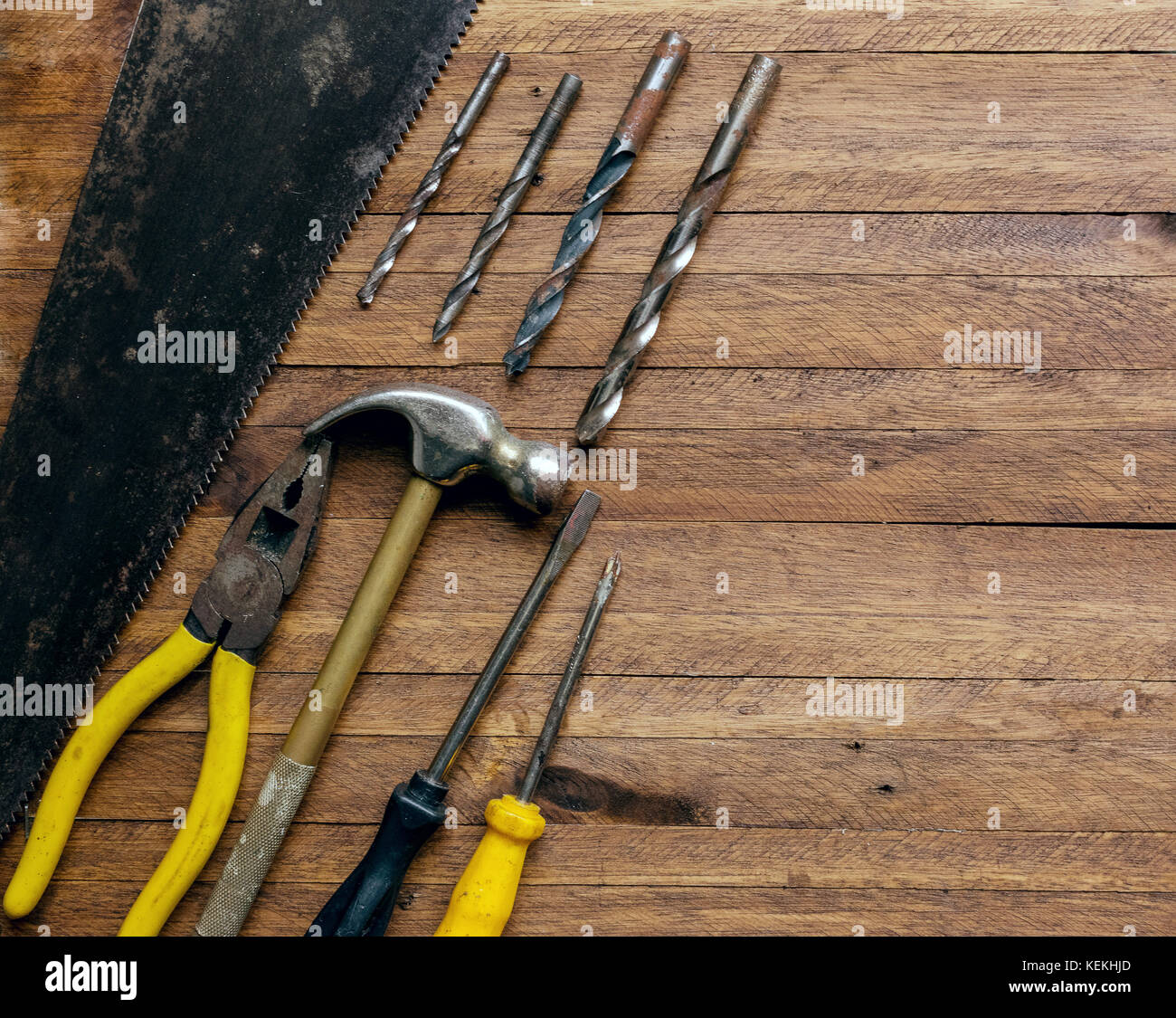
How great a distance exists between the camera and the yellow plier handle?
1.79 metres

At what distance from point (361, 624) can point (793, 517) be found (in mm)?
928

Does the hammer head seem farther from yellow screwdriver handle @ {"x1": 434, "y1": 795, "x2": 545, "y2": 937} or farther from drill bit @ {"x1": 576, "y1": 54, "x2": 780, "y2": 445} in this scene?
yellow screwdriver handle @ {"x1": 434, "y1": 795, "x2": 545, "y2": 937}

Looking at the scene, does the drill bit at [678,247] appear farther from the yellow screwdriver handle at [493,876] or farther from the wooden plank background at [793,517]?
the yellow screwdriver handle at [493,876]

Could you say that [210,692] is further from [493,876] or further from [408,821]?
[493,876]

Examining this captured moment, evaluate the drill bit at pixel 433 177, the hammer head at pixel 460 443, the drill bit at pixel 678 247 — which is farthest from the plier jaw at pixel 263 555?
the drill bit at pixel 678 247

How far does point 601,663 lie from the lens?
75.7 inches

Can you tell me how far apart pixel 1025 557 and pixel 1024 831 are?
0.58 meters

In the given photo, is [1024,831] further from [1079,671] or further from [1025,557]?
[1025,557]

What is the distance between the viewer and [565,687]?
73.3 inches

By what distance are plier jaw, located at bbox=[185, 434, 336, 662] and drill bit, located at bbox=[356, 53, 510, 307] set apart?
1.20 ft

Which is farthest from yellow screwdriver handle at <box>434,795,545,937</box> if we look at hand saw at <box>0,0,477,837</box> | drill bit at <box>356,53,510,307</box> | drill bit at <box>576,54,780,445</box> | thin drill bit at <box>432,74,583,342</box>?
drill bit at <box>356,53,510,307</box>

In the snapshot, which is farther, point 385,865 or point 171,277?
point 171,277

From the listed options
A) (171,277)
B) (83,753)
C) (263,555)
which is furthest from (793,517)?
(83,753)

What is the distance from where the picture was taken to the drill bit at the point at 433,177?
75.8 inches
